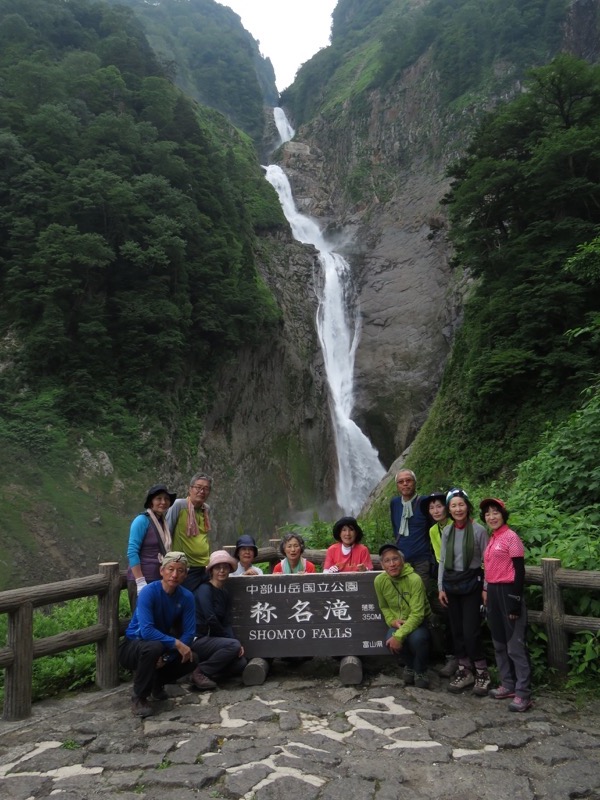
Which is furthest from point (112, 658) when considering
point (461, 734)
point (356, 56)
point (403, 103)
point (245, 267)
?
point (356, 56)

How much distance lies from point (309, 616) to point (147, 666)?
4.89 ft

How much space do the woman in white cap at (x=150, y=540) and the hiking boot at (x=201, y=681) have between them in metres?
0.84

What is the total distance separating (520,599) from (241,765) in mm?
2250

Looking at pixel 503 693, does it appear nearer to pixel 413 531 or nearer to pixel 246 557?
pixel 413 531

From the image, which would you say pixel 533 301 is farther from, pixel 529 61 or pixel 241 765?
pixel 529 61

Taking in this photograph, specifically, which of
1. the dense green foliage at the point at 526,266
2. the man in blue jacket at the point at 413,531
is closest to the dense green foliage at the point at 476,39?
the dense green foliage at the point at 526,266

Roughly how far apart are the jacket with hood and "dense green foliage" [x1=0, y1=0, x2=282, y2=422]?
13.9 meters

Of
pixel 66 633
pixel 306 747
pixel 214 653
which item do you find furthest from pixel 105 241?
pixel 306 747

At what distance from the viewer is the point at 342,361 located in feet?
94.6

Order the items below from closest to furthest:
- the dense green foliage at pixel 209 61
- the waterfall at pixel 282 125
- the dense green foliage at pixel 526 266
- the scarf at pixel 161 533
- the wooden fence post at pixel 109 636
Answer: the scarf at pixel 161 533 < the wooden fence post at pixel 109 636 < the dense green foliage at pixel 526 266 < the dense green foliage at pixel 209 61 < the waterfall at pixel 282 125

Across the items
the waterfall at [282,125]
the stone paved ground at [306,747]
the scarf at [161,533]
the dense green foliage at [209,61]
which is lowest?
the stone paved ground at [306,747]

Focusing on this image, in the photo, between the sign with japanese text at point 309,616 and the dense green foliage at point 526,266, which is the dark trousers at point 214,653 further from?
the dense green foliage at point 526,266

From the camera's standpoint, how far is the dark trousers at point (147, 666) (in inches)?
171

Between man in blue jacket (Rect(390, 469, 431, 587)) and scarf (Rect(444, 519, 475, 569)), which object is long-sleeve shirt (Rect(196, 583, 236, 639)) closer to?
man in blue jacket (Rect(390, 469, 431, 587))
